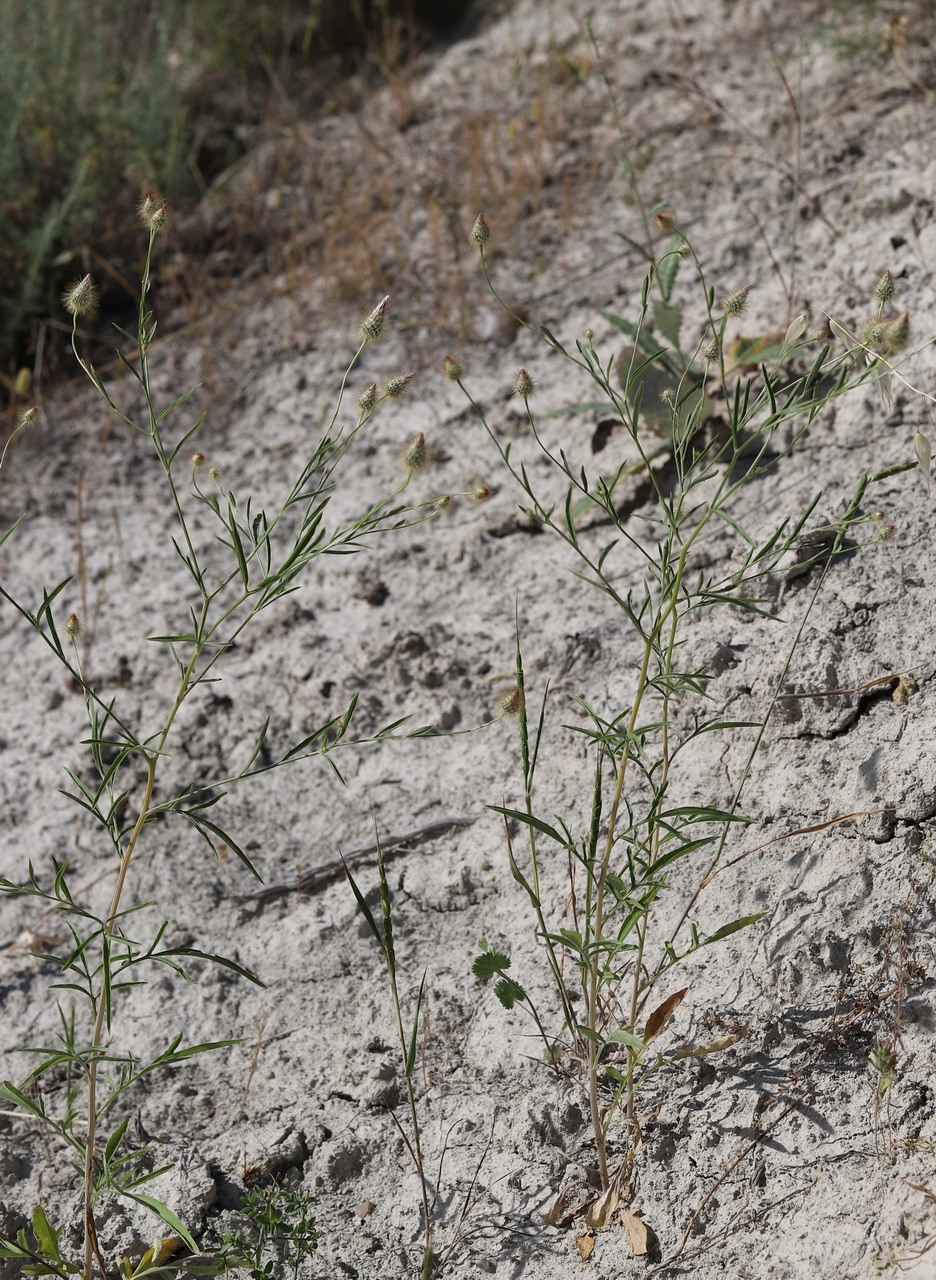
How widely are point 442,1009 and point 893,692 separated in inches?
36.1

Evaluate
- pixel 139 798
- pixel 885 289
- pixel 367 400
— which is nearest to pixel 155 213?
pixel 367 400

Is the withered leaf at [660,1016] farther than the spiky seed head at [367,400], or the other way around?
the withered leaf at [660,1016]

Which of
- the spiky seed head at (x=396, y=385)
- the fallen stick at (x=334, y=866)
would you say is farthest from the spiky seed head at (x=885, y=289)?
the fallen stick at (x=334, y=866)

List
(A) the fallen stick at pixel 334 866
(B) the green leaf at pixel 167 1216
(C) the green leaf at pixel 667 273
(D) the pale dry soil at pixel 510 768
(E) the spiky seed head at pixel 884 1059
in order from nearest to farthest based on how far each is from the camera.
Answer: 1. (B) the green leaf at pixel 167 1216
2. (E) the spiky seed head at pixel 884 1059
3. (D) the pale dry soil at pixel 510 768
4. (A) the fallen stick at pixel 334 866
5. (C) the green leaf at pixel 667 273

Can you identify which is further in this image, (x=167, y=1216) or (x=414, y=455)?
(x=414, y=455)

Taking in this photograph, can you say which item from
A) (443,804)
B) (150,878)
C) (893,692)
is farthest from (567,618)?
(150,878)

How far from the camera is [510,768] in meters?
2.12

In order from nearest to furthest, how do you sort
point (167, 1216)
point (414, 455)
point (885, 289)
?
point (167, 1216), point (885, 289), point (414, 455)

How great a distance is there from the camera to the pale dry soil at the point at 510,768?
1.53 m

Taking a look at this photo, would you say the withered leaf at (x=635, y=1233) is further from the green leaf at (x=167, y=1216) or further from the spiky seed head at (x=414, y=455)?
the spiky seed head at (x=414, y=455)

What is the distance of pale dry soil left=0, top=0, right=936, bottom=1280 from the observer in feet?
5.02

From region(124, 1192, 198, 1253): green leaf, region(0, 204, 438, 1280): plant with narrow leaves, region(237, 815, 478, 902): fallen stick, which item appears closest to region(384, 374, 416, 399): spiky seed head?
region(0, 204, 438, 1280): plant with narrow leaves

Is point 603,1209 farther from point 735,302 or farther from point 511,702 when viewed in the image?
point 735,302

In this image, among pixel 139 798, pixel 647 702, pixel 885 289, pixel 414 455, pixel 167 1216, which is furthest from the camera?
pixel 139 798
